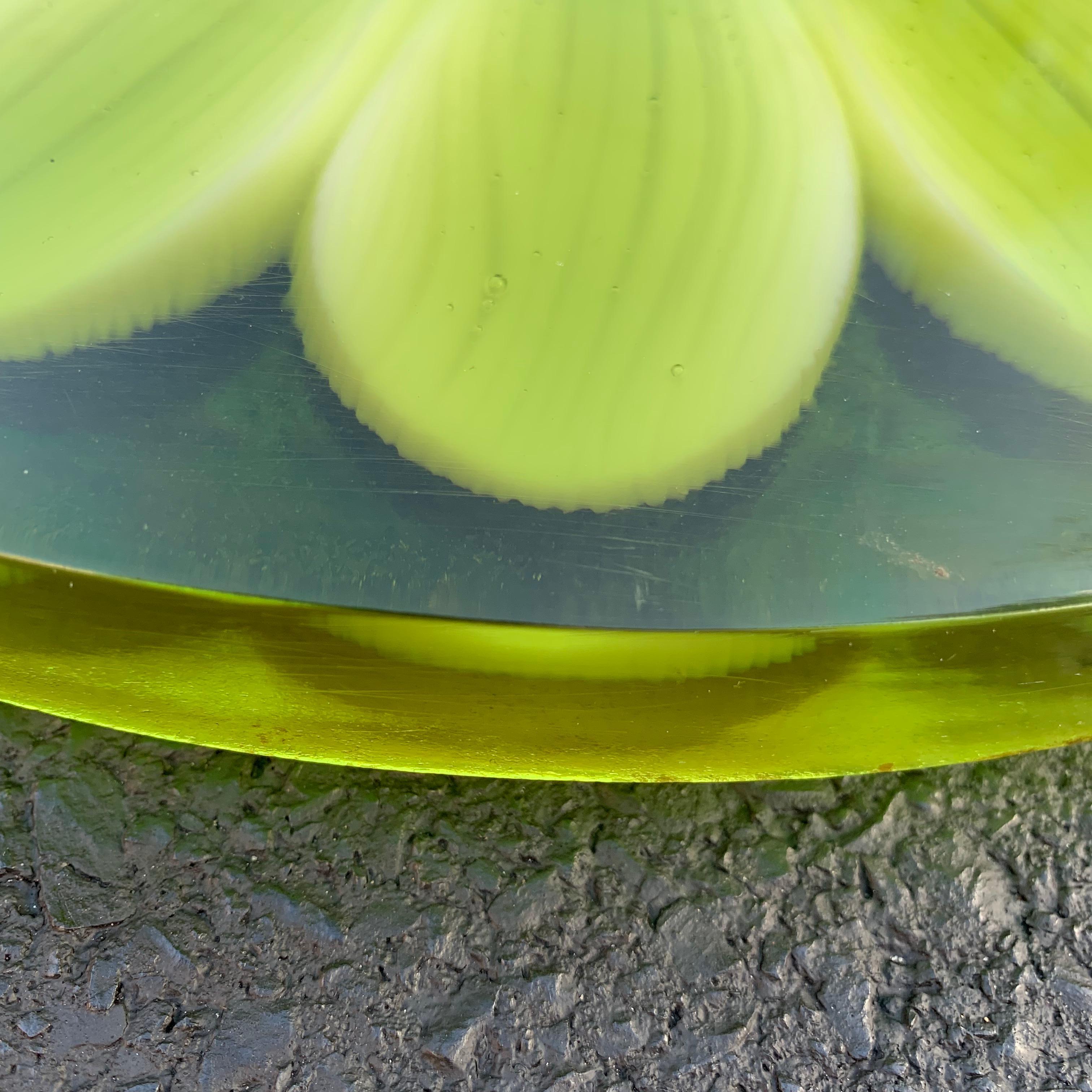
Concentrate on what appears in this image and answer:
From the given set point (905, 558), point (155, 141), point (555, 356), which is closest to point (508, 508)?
point (555, 356)

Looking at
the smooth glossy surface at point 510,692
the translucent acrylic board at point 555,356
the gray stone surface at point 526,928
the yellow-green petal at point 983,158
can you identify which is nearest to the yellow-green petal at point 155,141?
the translucent acrylic board at point 555,356

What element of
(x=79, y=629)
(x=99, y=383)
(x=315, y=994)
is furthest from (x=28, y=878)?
(x=99, y=383)

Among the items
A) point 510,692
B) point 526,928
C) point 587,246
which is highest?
point 587,246

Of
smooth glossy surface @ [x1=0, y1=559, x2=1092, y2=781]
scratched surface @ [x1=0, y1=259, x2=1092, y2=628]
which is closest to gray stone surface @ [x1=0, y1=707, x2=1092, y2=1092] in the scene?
smooth glossy surface @ [x1=0, y1=559, x2=1092, y2=781]

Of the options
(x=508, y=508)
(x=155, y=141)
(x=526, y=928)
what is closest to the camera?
(x=508, y=508)

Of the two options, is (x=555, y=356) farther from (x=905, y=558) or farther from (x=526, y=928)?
(x=526, y=928)

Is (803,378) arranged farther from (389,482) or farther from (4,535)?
(4,535)
